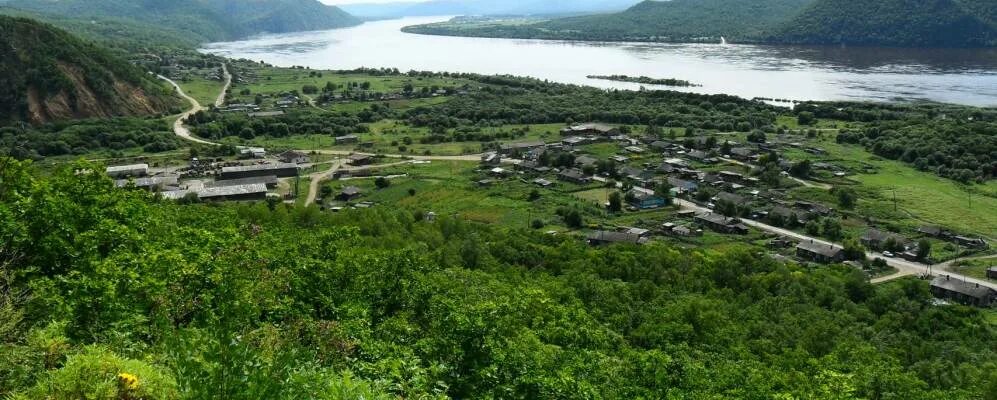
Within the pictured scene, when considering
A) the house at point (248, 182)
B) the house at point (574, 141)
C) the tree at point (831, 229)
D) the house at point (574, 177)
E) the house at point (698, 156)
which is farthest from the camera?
the house at point (574, 141)

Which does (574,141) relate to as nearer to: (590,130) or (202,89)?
(590,130)

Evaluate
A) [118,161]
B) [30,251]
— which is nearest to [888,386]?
[30,251]

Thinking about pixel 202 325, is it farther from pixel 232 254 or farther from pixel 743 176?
pixel 743 176

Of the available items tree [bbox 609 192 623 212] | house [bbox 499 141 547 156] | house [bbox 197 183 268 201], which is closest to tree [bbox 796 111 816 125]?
house [bbox 499 141 547 156]

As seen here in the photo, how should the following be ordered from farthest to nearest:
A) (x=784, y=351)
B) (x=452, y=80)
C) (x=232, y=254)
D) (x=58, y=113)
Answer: (x=452, y=80), (x=58, y=113), (x=784, y=351), (x=232, y=254)

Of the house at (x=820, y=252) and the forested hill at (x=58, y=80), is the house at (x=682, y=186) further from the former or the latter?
the forested hill at (x=58, y=80)

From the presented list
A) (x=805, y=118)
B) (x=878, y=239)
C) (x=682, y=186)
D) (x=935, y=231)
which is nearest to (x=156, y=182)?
(x=682, y=186)

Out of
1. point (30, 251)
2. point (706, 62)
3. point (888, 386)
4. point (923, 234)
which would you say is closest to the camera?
point (30, 251)

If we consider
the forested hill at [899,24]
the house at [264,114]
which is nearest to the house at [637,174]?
the house at [264,114]
